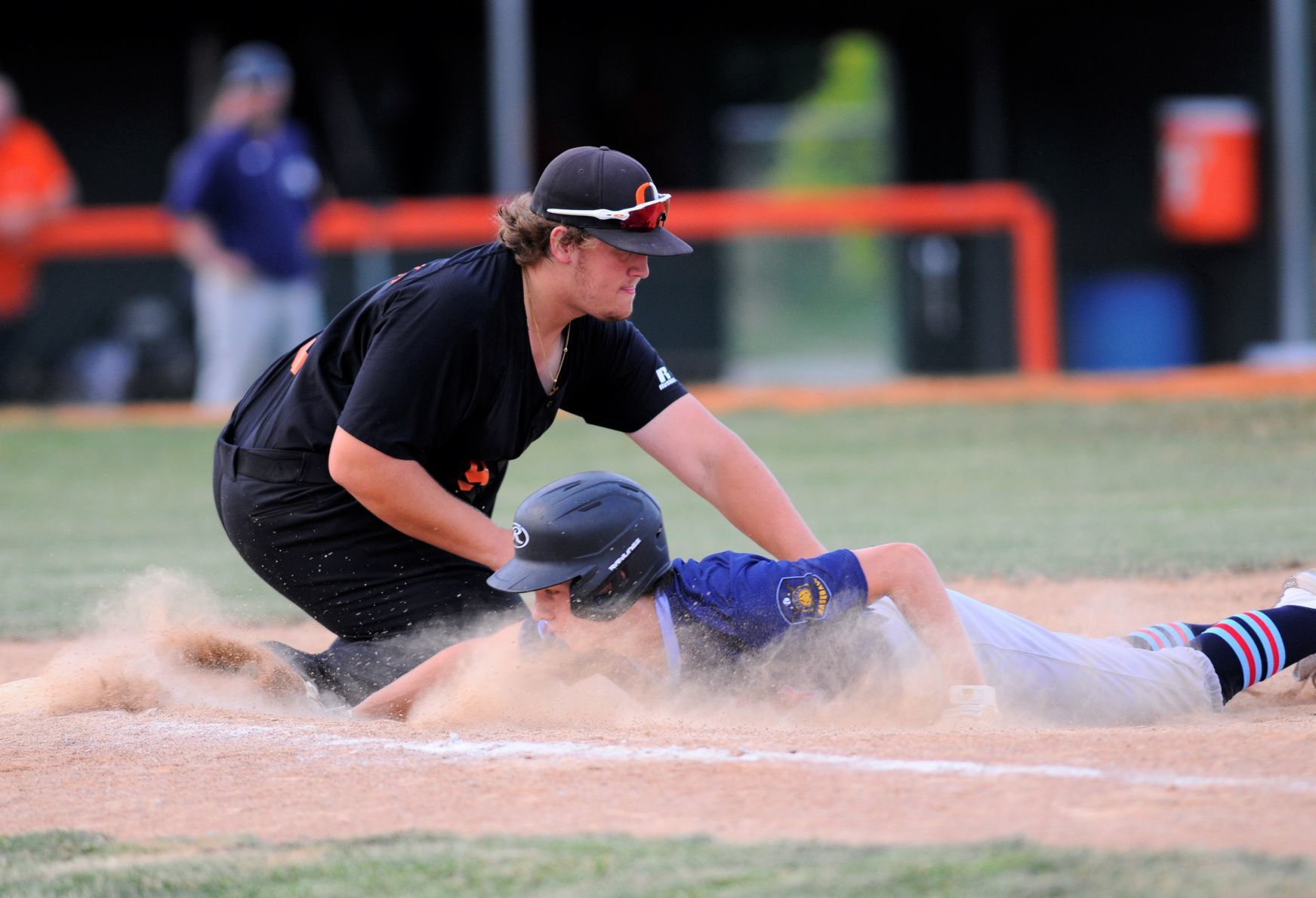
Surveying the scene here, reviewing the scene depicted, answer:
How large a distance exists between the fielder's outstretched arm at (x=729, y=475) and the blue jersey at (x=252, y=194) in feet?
22.1

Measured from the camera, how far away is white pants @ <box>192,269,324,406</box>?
36.3 feet

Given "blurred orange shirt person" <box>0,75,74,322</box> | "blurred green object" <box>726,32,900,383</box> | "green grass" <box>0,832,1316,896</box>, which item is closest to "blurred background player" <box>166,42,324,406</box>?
"blurred orange shirt person" <box>0,75,74,322</box>

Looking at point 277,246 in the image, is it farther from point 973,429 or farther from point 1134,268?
point 1134,268

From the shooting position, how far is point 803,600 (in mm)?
3900

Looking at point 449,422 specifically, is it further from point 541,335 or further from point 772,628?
point 772,628

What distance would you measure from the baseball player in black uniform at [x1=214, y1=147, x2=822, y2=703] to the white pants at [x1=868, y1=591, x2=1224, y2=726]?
77 centimetres

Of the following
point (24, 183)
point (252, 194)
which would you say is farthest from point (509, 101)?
point (24, 183)

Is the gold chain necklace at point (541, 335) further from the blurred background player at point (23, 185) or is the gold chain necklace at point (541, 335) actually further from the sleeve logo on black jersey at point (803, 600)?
the blurred background player at point (23, 185)

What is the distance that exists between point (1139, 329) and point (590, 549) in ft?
38.9

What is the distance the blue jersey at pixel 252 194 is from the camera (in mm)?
10930

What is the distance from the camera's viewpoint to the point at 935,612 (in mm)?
3953

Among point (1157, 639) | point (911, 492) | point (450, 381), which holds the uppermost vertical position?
point (450, 381)

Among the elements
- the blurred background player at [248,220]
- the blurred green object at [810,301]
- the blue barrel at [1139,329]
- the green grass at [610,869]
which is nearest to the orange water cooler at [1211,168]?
the blue barrel at [1139,329]

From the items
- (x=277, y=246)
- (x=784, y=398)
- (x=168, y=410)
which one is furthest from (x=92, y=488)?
(x=784, y=398)
